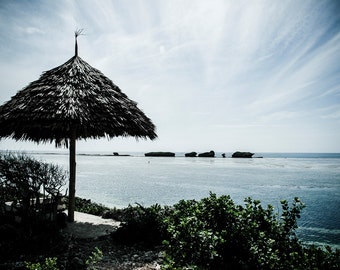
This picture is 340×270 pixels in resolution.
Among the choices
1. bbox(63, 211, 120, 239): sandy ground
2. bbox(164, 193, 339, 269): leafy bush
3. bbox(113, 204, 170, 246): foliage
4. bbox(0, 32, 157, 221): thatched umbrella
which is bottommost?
bbox(63, 211, 120, 239): sandy ground

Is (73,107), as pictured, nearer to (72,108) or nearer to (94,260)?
(72,108)

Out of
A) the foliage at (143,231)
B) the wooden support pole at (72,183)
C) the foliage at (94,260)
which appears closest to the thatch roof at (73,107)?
the wooden support pole at (72,183)

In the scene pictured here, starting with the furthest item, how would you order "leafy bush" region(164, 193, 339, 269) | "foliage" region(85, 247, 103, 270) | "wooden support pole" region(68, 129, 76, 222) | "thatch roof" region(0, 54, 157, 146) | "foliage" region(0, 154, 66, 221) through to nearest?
"wooden support pole" region(68, 129, 76, 222) → "thatch roof" region(0, 54, 157, 146) → "foliage" region(0, 154, 66, 221) → "leafy bush" region(164, 193, 339, 269) → "foliage" region(85, 247, 103, 270)

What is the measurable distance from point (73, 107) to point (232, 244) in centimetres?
506

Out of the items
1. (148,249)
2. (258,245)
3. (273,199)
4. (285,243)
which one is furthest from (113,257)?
(273,199)

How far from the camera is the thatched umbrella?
19.7 ft

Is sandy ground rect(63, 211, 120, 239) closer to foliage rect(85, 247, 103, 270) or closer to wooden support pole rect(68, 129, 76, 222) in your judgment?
wooden support pole rect(68, 129, 76, 222)

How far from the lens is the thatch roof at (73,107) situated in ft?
19.6

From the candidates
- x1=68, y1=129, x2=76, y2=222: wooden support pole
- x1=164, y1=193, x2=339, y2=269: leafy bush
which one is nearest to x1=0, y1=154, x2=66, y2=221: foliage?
x1=68, y1=129, x2=76, y2=222: wooden support pole

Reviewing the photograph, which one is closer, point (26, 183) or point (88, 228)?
point (26, 183)

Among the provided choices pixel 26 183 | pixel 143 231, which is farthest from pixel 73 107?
pixel 143 231

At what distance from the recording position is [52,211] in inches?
229

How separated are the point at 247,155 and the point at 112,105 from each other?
383 ft

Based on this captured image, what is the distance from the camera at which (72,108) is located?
6.07 m
